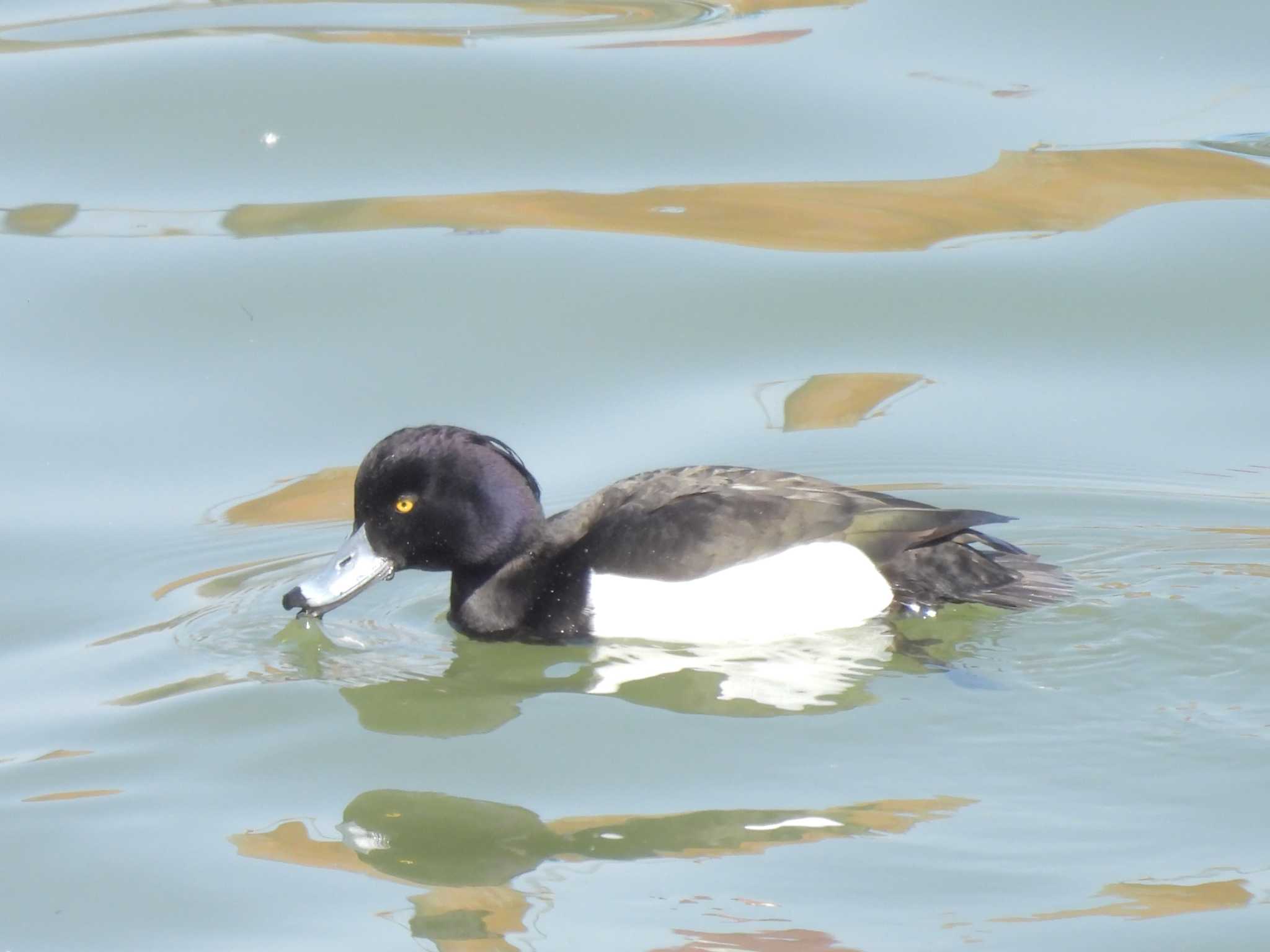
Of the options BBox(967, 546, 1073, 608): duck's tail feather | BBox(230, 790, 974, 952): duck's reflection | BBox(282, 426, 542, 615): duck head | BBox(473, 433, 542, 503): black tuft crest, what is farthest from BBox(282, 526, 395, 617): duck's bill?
BBox(967, 546, 1073, 608): duck's tail feather

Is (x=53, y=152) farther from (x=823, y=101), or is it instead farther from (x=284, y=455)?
(x=823, y=101)

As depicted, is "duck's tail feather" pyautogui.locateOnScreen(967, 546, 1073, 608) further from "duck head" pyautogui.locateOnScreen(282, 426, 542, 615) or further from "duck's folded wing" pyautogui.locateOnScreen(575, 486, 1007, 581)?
"duck head" pyautogui.locateOnScreen(282, 426, 542, 615)

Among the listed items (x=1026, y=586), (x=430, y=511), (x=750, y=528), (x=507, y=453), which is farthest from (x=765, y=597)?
(x=430, y=511)

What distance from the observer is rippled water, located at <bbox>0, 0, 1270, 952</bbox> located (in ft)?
14.8

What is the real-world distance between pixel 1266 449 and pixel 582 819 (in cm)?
345

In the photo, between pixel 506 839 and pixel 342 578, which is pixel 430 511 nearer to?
pixel 342 578

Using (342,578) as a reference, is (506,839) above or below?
below

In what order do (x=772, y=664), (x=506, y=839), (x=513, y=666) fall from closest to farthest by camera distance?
(x=506, y=839)
(x=772, y=664)
(x=513, y=666)

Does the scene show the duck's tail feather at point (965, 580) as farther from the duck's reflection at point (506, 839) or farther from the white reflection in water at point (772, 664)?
the duck's reflection at point (506, 839)

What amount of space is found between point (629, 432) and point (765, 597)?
1697mm

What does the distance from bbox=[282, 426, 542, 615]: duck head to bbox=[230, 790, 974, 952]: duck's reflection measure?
131cm

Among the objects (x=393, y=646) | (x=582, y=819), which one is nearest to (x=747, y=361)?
(x=393, y=646)

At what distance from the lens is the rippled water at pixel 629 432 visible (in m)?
4.51

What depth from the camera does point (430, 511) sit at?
6.03 m
